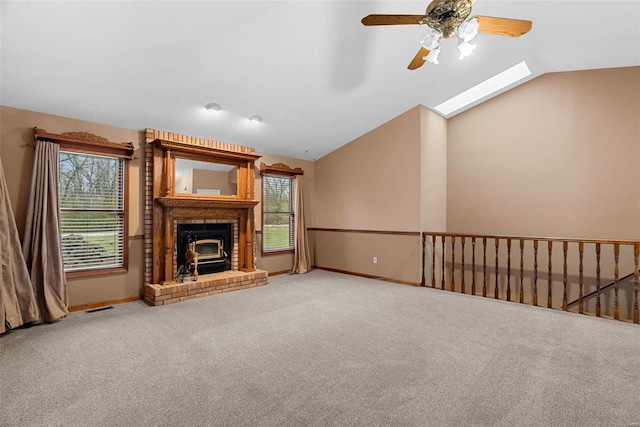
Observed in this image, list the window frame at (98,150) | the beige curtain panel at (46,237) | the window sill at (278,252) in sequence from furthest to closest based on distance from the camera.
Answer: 1. the window sill at (278,252)
2. the window frame at (98,150)
3. the beige curtain panel at (46,237)

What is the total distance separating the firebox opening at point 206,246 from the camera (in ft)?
14.4

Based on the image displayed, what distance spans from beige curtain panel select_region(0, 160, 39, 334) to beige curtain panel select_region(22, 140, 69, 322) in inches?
4.8

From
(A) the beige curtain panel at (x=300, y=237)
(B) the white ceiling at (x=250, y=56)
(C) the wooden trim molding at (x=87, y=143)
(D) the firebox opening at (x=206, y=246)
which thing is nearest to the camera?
(B) the white ceiling at (x=250, y=56)

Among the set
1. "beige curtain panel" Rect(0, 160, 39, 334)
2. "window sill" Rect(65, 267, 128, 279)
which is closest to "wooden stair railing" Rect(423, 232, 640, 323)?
"window sill" Rect(65, 267, 128, 279)

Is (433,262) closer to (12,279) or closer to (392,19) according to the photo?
(392,19)

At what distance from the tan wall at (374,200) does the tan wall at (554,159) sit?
3.48 ft

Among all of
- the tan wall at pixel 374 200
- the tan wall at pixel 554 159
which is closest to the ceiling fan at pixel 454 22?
the tan wall at pixel 374 200

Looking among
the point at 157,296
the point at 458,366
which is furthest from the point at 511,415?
the point at 157,296

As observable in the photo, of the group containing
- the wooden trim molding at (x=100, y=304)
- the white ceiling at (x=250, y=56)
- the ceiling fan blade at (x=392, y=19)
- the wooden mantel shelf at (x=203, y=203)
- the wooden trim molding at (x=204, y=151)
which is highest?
the white ceiling at (x=250, y=56)

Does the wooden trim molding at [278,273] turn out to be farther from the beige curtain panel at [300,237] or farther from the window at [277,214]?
the window at [277,214]

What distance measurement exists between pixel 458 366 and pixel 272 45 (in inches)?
129

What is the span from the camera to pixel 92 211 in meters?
3.76

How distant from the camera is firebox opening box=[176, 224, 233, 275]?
4.40m

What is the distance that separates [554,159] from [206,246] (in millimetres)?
5385
